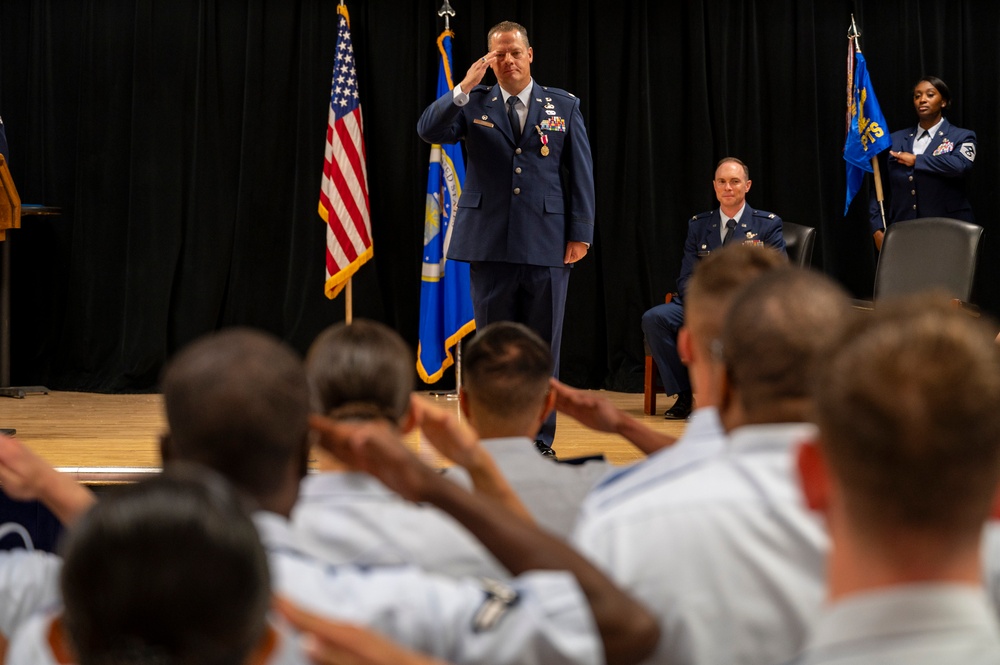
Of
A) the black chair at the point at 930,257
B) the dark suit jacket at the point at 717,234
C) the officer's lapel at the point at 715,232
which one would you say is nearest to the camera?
the black chair at the point at 930,257

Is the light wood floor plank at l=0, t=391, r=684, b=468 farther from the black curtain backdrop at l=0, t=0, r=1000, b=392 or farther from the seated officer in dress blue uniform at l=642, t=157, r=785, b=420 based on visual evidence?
the black curtain backdrop at l=0, t=0, r=1000, b=392

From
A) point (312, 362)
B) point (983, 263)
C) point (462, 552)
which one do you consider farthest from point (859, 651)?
point (983, 263)

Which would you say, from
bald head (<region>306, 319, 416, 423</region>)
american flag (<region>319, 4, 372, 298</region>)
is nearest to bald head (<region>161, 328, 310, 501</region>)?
bald head (<region>306, 319, 416, 423</region>)

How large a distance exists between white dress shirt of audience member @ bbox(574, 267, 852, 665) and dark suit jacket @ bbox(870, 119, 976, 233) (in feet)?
17.6

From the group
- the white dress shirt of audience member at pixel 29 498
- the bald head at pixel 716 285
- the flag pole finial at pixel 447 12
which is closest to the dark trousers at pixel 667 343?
the flag pole finial at pixel 447 12

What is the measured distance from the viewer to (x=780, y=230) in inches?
217

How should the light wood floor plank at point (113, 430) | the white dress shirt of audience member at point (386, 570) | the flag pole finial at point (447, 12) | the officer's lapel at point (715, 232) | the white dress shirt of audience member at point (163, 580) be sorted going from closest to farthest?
the white dress shirt of audience member at point (163, 580) → the white dress shirt of audience member at point (386, 570) → the light wood floor plank at point (113, 430) → the officer's lapel at point (715, 232) → the flag pole finial at point (447, 12)

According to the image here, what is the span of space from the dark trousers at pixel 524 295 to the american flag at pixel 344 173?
5.61 ft

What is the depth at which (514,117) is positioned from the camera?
4.21 meters

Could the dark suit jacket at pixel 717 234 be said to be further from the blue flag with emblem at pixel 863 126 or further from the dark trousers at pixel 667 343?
the blue flag with emblem at pixel 863 126

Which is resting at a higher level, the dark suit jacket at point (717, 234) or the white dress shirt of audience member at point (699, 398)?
the dark suit jacket at point (717, 234)

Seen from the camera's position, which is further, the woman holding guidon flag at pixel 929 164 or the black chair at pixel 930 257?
the woman holding guidon flag at pixel 929 164

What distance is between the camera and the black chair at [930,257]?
4.96 metres

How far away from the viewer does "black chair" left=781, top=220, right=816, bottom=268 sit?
18.4 ft
